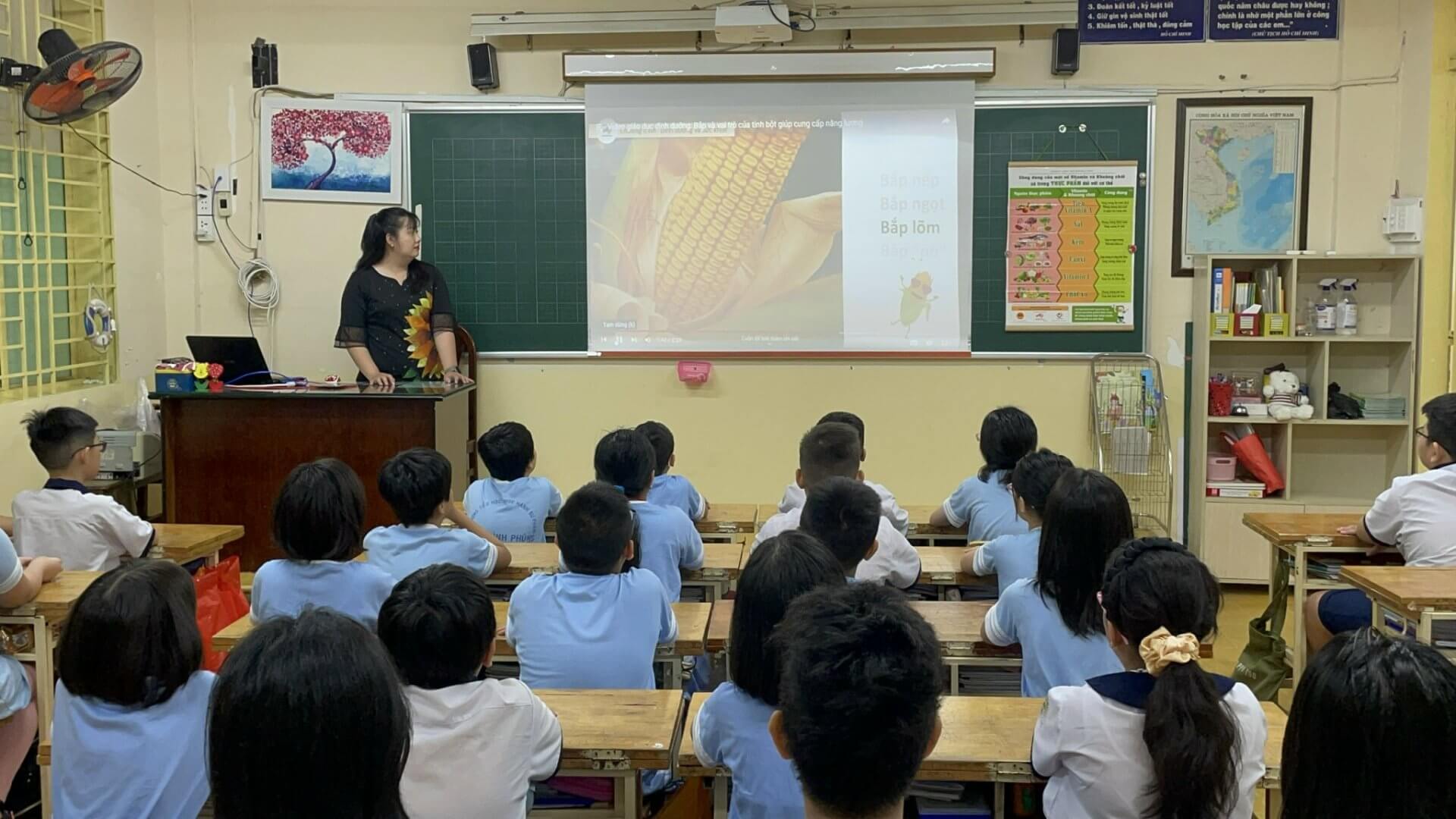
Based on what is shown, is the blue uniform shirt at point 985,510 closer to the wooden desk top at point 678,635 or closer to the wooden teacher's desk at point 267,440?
the wooden desk top at point 678,635

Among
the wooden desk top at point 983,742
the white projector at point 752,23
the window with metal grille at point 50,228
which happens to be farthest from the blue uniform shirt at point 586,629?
the white projector at point 752,23

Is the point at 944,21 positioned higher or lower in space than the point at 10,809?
higher

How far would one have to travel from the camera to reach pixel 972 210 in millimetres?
5363

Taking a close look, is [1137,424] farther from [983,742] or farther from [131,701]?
[131,701]

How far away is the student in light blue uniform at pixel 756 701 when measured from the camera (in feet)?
5.77

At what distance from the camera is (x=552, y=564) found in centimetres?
308

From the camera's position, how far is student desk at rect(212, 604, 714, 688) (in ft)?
8.10

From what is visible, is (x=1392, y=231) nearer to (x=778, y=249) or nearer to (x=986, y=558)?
(x=778, y=249)

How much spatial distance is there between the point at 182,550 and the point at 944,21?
3893 millimetres

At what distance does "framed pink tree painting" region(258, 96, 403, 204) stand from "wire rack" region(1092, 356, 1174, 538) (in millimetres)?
3520

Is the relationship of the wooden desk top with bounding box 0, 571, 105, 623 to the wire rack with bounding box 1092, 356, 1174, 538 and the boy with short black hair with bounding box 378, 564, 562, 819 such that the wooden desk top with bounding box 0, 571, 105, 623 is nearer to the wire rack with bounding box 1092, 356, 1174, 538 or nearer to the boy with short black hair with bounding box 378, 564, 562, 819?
the boy with short black hair with bounding box 378, 564, 562, 819

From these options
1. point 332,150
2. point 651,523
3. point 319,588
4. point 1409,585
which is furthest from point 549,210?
point 1409,585

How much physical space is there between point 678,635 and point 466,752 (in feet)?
2.82

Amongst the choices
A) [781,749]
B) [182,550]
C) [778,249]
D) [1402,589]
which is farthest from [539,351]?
[781,749]
